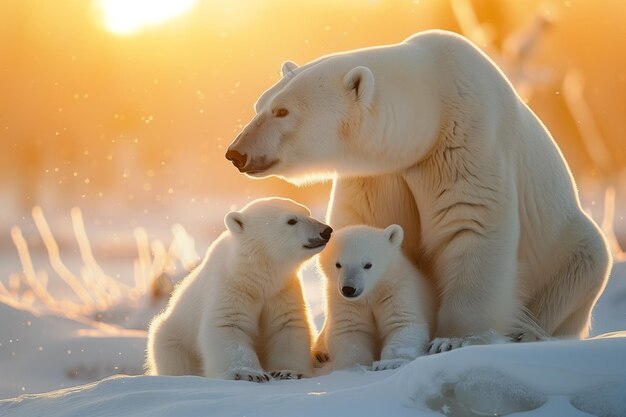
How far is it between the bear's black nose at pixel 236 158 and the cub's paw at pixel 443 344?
109 cm

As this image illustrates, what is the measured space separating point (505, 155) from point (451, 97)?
14.1 inches

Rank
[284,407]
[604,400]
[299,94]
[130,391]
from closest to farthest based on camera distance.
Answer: [604,400], [284,407], [130,391], [299,94]

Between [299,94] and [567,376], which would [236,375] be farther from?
[567,376]

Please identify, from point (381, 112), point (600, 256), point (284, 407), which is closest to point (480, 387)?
point (284, 407)

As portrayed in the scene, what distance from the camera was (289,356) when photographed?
3955 mm

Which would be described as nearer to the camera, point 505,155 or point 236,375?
point 236,375

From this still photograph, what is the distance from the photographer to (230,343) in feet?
12.7

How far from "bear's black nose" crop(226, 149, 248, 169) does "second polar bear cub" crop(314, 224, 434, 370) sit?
1.88 feet

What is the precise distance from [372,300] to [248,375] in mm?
681

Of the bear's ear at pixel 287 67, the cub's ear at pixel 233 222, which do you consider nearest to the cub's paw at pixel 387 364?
the cub's ear at pixel 233 222

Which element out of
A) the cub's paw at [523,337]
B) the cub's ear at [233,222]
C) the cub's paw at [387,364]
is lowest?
the cub's paw at [523,337]

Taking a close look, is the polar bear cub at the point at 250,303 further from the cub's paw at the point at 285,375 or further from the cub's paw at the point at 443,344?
the cub's paw at the point at 443,344

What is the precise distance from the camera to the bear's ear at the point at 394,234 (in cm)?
410

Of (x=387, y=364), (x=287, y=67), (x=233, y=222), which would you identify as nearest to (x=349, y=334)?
(x=387, y=364)
